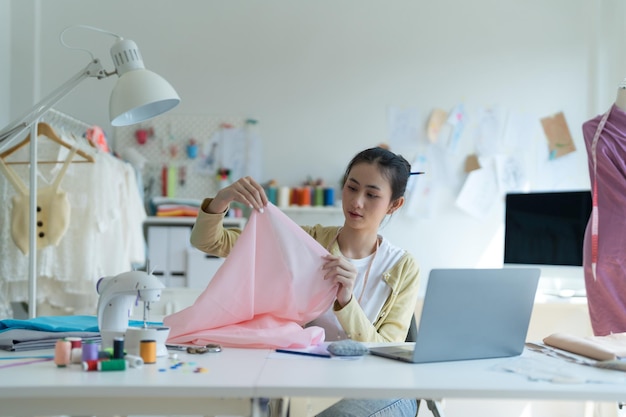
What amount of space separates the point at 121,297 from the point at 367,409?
0.61 m

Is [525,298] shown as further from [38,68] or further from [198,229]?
[38,68]

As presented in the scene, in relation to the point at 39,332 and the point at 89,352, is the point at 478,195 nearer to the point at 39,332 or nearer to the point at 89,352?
the point at 39,332

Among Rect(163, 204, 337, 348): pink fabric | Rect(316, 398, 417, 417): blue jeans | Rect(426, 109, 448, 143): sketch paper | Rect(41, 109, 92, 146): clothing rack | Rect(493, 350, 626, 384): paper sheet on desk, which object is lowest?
Rect(316, 398, 417, 417): blue jeans

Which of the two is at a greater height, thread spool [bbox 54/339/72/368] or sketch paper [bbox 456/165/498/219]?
sketch paper [bbox 456/165/498/219]

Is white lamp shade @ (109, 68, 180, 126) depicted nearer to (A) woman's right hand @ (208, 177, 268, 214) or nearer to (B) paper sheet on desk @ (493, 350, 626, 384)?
(A) woman's right hand @ (208, 177, 268, 214)

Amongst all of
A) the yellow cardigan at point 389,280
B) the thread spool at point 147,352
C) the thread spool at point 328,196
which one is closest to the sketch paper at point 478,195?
the thread spool at point 328,196

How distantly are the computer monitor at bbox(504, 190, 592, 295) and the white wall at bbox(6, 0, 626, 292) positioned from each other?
0.43m

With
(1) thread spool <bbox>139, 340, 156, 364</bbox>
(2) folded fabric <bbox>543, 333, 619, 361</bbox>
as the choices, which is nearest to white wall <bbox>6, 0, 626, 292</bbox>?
(2) folded fabric <bbox>543, 333, 619, 361</bbox>

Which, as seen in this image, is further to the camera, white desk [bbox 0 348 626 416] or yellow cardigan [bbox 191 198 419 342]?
yellow cardigan [bbox 191 198 419 342]

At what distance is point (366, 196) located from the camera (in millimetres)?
2127

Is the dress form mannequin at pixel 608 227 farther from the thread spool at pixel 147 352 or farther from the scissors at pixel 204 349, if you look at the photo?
the thread spool at pixel 147 352

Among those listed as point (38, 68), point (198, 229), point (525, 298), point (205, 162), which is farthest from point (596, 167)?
point (38, 68)

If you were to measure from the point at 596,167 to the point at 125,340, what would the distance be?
2033 millimetres

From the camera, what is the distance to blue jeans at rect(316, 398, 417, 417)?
172cm
